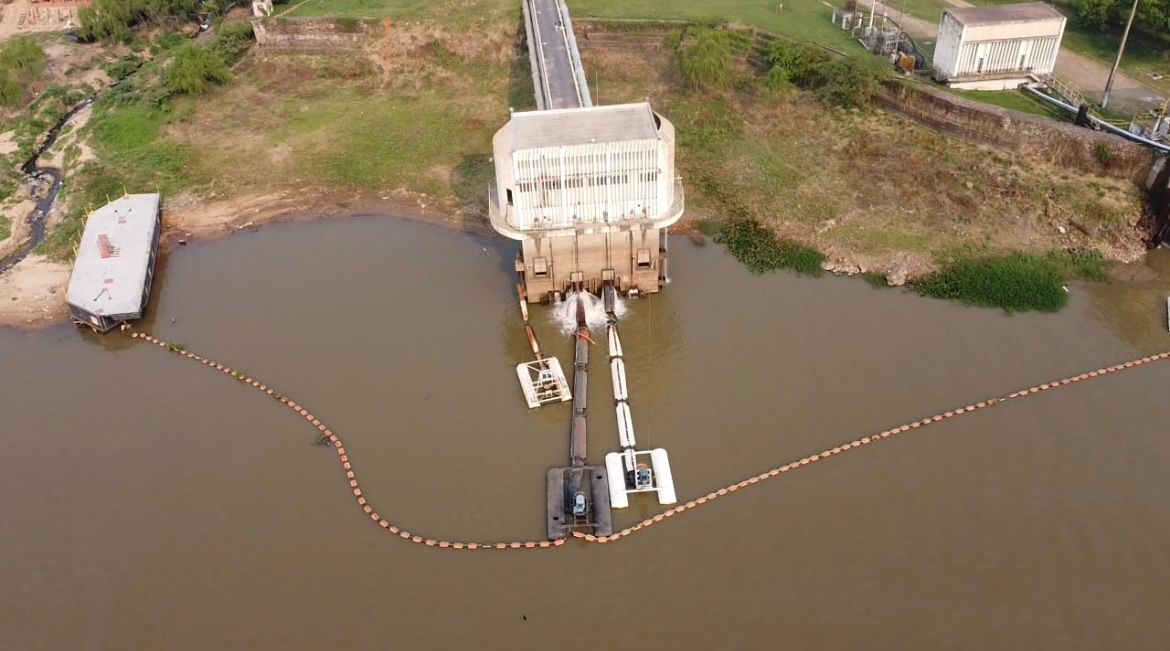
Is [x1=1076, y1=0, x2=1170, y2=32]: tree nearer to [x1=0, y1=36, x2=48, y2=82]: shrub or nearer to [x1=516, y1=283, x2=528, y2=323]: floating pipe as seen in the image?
[x1=516, y1=283, x2=528, y2=323]: floating pipe

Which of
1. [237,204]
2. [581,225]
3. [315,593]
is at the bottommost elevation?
[315,593]

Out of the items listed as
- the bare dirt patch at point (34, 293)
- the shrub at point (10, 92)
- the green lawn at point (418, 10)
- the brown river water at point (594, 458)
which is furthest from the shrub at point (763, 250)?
the shrub at point (10, 92)

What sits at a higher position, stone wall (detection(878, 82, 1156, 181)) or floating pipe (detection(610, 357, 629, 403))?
stone wall (detection(878, 82, 1156, 181))

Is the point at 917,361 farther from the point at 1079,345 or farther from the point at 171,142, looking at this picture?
the point at 171,142

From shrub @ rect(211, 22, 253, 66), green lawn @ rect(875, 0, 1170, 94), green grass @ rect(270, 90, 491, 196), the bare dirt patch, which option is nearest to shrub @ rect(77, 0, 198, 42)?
shrub @ rect(211, 22, 253, 66)

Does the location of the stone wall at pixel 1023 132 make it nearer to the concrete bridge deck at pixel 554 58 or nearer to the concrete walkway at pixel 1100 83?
the concrete walkway at pixel 1100 83

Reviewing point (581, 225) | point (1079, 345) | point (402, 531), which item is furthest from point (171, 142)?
point (1079, 345)
